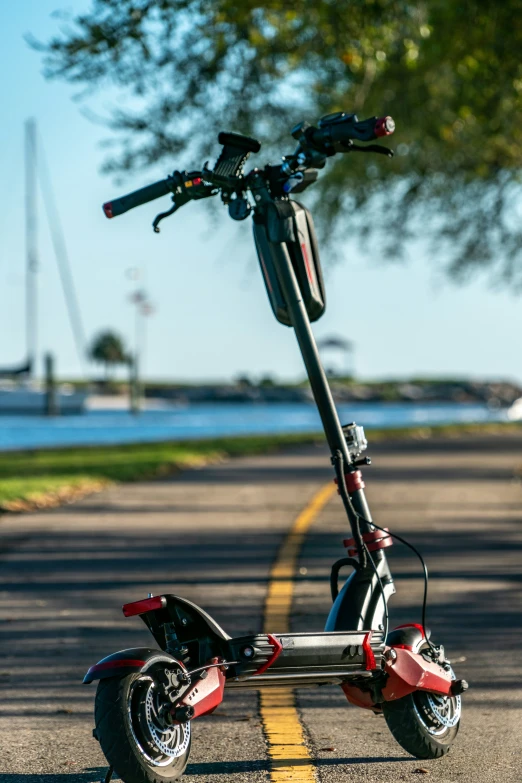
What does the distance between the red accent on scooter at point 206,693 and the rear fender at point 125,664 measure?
0.49ft

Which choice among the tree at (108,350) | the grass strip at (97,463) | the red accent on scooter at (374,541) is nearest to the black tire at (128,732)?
the red accent on scooter at (374,541)

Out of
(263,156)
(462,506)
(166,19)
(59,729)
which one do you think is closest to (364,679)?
(59,729)

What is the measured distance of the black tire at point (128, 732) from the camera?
165 inches

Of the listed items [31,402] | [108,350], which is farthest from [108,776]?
[108,350]

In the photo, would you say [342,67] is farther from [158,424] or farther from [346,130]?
[158,424]

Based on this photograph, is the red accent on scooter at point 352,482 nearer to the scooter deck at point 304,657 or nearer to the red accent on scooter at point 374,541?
the red accent on scooter at point 374,541

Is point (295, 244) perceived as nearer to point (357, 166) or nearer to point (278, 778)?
point (278, 778)

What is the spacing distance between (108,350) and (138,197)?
10194 cm

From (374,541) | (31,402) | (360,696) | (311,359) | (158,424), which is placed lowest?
(158,424)

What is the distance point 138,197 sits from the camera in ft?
15.8

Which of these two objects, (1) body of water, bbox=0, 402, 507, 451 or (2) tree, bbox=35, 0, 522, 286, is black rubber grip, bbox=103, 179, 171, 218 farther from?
(1) body of water, bbox=0, 402, 507, 451

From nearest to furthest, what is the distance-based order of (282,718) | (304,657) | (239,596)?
1. (304,657)
2. (282,718)
3. (239,596)

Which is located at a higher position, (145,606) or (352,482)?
(352,482)

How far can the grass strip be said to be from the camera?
16.4 meters
